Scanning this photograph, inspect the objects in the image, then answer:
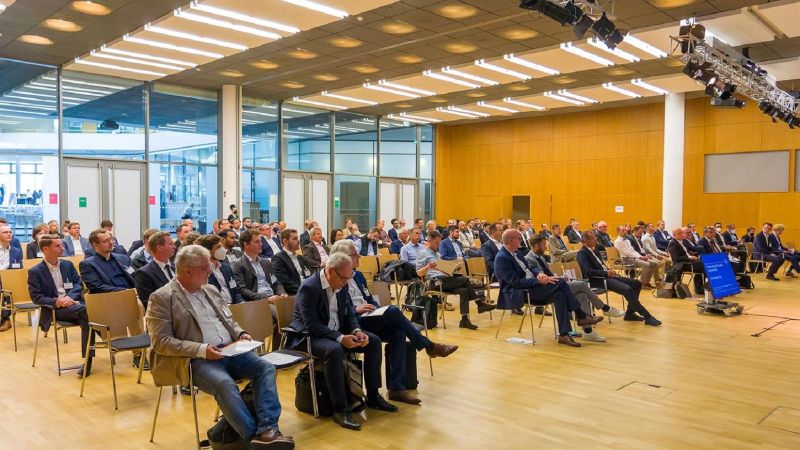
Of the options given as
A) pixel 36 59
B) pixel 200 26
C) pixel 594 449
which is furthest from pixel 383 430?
pixel 36 59

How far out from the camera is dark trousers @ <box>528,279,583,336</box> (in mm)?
6750

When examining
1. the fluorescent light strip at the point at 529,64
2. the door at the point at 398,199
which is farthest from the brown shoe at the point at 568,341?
the door at the point at 398,199

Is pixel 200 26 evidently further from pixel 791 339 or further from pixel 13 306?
pixel 791 339

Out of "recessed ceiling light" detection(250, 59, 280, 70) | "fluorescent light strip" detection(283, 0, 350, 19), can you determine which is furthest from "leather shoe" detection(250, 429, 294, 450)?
"recessed ceiling light" detection(250, 59, 280, 70)

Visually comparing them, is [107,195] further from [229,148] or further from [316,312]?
[316,312]

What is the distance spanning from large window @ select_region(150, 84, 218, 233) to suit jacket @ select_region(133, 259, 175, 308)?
404 inches

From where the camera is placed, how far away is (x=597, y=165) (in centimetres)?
1966

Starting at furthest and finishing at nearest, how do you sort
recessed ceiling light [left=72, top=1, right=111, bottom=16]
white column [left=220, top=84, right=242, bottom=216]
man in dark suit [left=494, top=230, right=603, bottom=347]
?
white column [left=220, top=84, right=242, bottom=216], recessed ceiling light [left=72, top=1, right=111, bottom=16], man in dark suit [left=494, top=230, right=603, bottom=347]

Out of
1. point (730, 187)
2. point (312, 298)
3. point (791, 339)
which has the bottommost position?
point (791, 339)

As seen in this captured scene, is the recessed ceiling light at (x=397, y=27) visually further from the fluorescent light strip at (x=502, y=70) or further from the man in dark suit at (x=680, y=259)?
the man in dark suit at (x=680, y=259)

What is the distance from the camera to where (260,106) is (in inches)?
671

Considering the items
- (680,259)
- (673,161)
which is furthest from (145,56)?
(673,161)

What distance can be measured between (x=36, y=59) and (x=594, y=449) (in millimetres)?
13242

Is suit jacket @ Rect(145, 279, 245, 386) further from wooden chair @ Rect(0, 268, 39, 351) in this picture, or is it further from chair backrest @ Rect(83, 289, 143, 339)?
wooden chair @ Rect(0, 268, 39, 351)
